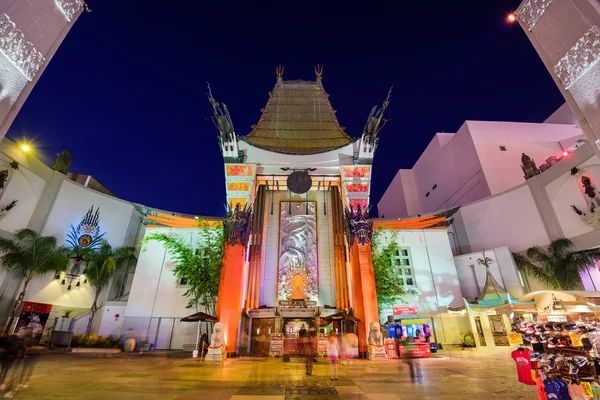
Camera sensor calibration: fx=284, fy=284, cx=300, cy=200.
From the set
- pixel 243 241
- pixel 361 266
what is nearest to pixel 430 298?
pixel 361 266

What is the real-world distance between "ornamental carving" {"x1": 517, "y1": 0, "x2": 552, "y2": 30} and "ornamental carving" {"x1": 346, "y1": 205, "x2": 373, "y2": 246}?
42.4 feet

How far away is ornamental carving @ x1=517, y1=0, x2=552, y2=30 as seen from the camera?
4.09 metres

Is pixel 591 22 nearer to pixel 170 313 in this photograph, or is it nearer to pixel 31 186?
pixel 170 313

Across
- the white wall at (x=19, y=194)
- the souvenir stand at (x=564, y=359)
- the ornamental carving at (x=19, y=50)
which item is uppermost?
the white wall at (x=19, y=194)

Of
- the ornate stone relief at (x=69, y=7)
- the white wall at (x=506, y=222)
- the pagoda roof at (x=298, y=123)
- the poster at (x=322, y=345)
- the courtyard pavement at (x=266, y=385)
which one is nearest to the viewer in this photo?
the ornate stone relief at (x=69, y=7)

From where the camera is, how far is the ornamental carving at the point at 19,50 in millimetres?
3219

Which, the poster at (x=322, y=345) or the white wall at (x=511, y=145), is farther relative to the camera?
the white wall at (x=511, y=145)

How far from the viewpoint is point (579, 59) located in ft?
12.0

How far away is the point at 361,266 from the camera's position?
1577 centimetres

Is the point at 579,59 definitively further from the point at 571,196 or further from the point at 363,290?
the point at 571,196

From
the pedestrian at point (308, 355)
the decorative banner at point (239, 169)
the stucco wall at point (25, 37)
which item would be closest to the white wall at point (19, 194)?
the decorative banner at point (239, 169)

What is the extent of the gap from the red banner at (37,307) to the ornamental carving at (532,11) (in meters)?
24.1

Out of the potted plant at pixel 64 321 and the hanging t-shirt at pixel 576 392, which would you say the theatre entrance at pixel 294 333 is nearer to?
the hanging t-shirt at pixel 576 392

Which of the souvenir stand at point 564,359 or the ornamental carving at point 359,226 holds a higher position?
the ornamental carving at point 359,226
